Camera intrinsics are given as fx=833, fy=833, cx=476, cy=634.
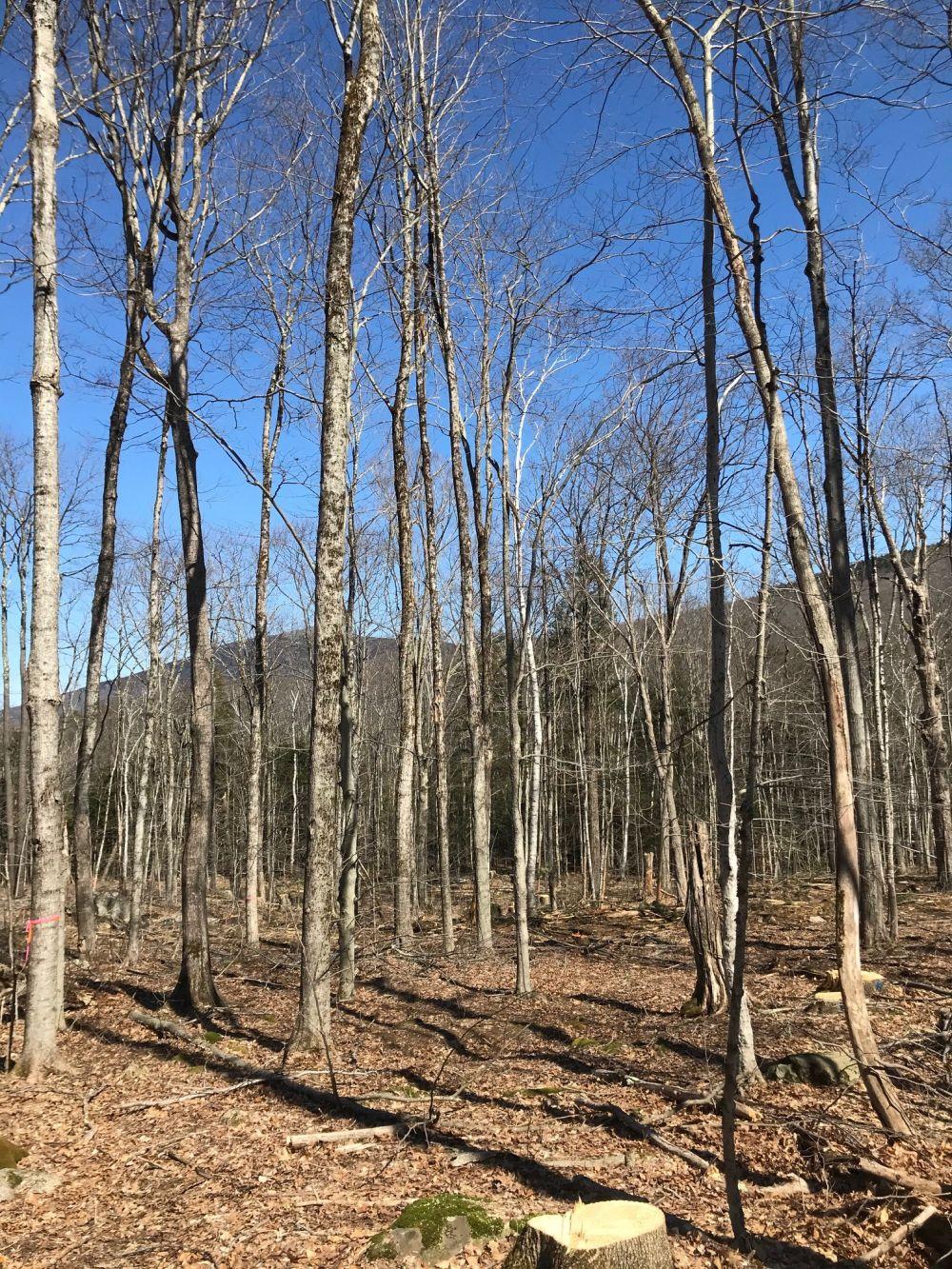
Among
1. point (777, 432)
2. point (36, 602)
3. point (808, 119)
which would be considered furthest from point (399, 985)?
point (808, 119)

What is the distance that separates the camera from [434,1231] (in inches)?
158

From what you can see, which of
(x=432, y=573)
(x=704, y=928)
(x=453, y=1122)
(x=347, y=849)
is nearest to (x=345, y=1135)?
(x=453, y=1122)

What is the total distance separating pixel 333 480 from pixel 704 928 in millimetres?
5401

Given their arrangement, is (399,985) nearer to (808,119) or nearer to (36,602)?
(36,602)

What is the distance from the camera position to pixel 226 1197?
4590 mm

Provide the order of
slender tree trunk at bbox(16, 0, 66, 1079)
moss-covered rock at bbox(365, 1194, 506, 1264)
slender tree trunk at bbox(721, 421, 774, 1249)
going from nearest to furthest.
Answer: slender tree trunk at bbox(721, 421, 774, 1249) < moss-covered rock at bbox(365, 1194, 506, 1264) < slender tree trunk at bbox(16, 0, 66, 1079)

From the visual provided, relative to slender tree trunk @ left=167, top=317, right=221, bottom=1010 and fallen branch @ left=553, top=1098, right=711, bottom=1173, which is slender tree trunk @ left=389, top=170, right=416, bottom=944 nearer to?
slender tree trunk @ left=167, top=317, right=221, bottom=1010

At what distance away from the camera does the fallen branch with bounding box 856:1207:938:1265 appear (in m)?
3.97

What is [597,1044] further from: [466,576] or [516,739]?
[466,576]

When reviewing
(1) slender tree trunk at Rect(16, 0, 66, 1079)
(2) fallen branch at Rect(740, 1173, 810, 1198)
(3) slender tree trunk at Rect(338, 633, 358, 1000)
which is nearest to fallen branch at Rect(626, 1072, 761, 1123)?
(2) fallen branch at Rect(740, 1173, 810, 1198)

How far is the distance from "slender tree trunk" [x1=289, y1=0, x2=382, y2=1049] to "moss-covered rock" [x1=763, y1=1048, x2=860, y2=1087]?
3679 millimetres

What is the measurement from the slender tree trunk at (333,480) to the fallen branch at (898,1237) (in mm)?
4448

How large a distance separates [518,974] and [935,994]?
4260 millimetres

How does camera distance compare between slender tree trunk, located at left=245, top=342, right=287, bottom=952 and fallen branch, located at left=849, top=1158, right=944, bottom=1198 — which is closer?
fallen branch, located at left=849, top=1158, right=944, bottom=1198
